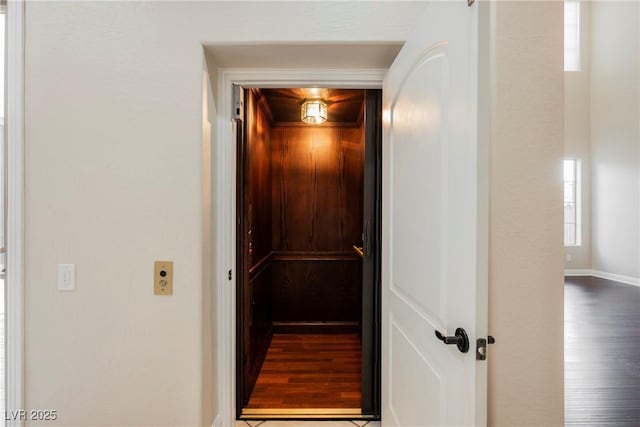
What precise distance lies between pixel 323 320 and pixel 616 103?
6.86 meters

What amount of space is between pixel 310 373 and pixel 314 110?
2.16m

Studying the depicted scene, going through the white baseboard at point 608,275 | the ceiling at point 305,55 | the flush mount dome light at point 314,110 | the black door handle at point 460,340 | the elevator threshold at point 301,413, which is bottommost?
the elevator threshold at point 301,413

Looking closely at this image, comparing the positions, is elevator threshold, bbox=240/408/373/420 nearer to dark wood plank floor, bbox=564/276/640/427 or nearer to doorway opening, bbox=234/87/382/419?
doorway opening, bbox=234/87/382/419

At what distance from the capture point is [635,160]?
570cm

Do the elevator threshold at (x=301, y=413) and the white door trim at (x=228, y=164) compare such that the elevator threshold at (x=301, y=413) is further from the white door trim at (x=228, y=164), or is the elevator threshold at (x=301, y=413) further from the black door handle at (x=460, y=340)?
the black door handle at (x=460, y=340)

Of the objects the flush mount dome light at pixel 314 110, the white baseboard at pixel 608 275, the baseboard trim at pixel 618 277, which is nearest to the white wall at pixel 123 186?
the flush mount dome light at pixel 314 110

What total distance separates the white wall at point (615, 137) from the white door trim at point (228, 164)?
21.9 feet

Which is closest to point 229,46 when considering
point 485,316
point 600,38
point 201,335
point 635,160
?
point 201,335

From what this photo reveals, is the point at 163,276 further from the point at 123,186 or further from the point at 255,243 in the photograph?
the point at 255,243

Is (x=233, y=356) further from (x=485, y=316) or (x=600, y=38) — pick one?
(x=600, y=38)

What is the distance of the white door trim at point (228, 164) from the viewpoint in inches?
65.2

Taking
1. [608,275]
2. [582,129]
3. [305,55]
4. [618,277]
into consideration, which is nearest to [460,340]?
[305,55]

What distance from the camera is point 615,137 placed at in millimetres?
6062

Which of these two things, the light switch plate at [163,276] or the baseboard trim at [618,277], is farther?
the baseboard trim at [618,277]
